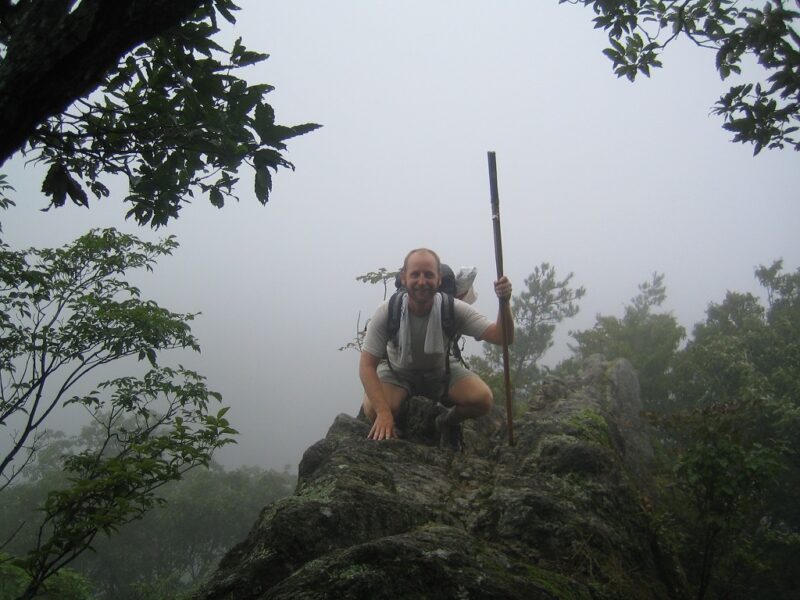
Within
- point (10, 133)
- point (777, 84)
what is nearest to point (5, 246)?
point (10, 133)

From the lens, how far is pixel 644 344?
2934 centimetres

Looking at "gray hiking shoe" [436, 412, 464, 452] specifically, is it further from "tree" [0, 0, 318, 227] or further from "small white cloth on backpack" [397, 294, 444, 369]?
"tree" [0, 0, 318, 227]

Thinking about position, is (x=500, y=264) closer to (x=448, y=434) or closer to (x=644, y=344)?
(x=448, y=434)

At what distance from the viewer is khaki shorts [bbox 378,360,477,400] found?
5.17 metres

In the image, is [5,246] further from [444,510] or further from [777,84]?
[777,84]

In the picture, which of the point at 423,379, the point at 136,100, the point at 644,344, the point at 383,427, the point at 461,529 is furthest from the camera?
the point at 644,344

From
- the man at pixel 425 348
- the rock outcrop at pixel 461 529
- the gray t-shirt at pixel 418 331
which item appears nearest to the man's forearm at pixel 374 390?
the man at pixel 425 348

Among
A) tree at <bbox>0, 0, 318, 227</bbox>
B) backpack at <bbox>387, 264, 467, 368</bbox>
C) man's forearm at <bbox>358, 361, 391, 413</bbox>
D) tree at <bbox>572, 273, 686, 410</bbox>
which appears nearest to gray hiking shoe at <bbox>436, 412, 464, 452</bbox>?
backpack at <bbox>387, 264, 467, 368</bbox>

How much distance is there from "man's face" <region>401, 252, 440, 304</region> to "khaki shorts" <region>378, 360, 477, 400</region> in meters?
0.95

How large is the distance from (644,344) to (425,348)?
2967 centimetres

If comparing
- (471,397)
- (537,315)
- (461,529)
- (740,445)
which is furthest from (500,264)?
(537,315)

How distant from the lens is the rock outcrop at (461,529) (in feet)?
6.48

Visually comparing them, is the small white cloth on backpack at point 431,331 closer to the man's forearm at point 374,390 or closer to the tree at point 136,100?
the man's forearm at point 374,390

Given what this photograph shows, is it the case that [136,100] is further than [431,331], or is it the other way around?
[431,331]
